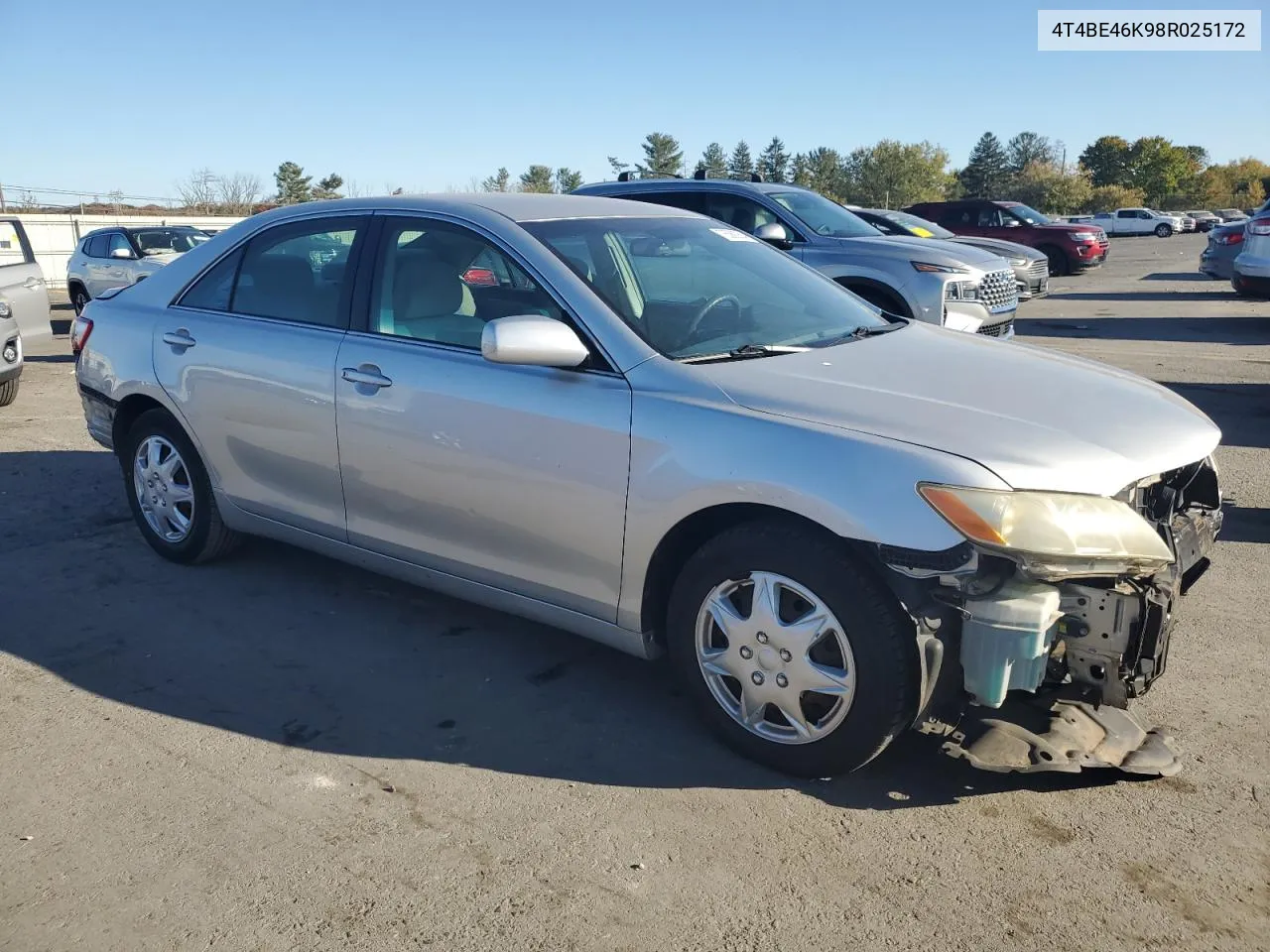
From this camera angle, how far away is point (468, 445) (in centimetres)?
376

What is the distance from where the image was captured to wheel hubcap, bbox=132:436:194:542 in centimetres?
504

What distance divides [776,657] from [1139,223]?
59.9 meters

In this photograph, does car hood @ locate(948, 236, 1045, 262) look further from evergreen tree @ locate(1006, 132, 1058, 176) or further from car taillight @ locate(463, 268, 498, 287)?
evergreen tree @ locate(1006, 132, 1058, 176)

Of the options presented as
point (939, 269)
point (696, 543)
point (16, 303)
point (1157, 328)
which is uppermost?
point (939, 269)

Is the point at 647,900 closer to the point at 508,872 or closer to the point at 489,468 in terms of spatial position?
the point at 508,872

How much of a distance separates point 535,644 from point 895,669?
5.70 feet

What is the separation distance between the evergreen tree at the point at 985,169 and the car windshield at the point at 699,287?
118 meters

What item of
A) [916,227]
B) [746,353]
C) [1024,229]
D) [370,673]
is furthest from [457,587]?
[1024,229]

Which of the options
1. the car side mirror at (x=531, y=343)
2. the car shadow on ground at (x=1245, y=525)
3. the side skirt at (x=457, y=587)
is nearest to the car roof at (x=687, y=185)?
the car shadow on ground at (x=1245, y=525)

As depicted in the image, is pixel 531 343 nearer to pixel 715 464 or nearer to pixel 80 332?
pixel 715 464

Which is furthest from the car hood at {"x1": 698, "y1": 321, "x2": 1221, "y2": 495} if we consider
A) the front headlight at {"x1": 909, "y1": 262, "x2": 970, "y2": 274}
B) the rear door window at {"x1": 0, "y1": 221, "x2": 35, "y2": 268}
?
the rear door window at {"x1": 0, "y1": 221, "x2": 35, "y2": 268}

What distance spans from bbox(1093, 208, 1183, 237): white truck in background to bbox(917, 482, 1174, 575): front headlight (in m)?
57.9

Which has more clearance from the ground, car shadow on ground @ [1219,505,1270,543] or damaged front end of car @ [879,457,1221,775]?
damaged front end of car @ [879,457,1221,775]

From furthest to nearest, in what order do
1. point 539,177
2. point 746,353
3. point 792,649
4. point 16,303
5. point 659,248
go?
point 539,177 → point 16,303 → point 659,248 → point 746,353 → point 792,649
